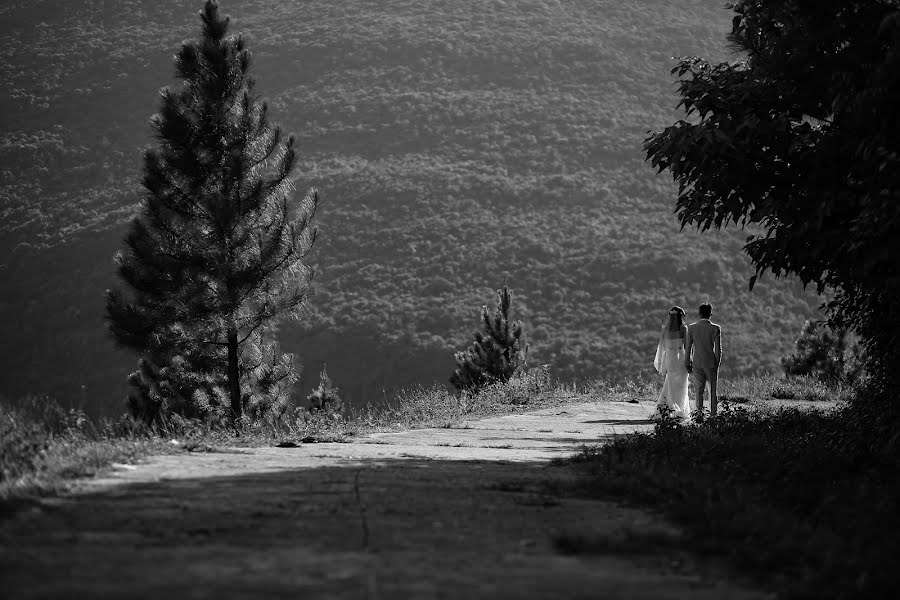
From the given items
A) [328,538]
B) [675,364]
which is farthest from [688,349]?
[328,538]

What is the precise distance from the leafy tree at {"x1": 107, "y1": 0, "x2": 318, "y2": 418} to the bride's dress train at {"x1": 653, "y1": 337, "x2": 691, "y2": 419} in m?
7.66

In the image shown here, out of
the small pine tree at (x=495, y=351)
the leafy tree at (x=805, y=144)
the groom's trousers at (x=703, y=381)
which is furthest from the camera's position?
the small pine tree at (x=495, y=351)

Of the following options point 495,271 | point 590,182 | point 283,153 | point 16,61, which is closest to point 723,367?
point 495,271

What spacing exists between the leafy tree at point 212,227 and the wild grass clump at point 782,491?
11.3 meters

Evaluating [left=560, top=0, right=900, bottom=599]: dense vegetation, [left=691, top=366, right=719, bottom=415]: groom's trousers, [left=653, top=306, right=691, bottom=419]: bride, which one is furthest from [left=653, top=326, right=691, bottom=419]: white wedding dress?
[left=560, top=0, right=900, bottom=599]: dense vegetation

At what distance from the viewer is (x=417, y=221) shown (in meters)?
89.9

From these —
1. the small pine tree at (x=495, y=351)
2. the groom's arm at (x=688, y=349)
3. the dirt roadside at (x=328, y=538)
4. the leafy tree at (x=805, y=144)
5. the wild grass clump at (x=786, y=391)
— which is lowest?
the small pine tree at (x=495, y=351)

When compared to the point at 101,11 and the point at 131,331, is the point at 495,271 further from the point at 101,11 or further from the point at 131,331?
the point at 101,11

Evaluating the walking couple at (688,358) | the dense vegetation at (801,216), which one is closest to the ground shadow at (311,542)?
the dense vegetation at (801,216)

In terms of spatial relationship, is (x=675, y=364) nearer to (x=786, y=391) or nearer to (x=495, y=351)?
(x=786, y=391)

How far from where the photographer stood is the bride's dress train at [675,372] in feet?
54.7

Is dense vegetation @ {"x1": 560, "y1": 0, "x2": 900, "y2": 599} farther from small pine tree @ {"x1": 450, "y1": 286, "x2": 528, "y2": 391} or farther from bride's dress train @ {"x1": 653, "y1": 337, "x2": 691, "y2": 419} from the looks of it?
small pine tree @ {"x1": 450, "y1": 286, "x2": 528, "y2": 391}

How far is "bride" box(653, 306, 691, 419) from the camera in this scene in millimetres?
16688

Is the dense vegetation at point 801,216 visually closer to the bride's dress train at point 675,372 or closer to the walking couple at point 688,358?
the walking couple at point 688,358
